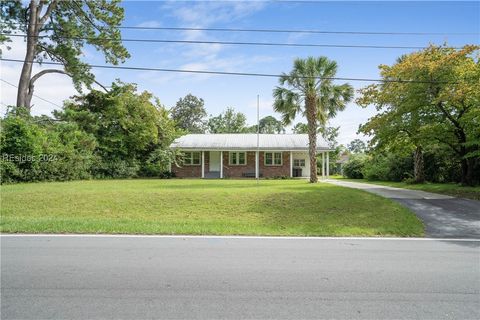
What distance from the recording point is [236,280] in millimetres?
4457

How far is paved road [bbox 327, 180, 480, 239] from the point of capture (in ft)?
26.6

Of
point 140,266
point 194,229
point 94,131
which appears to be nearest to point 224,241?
point 194,229

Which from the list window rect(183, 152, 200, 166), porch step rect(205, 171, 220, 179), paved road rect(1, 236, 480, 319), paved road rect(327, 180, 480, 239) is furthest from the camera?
window rect(183, 152, 200, 166)

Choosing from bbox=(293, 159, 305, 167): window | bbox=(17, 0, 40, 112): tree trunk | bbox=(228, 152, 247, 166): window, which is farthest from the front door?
bbox=(17, 0, 40, 112): tree trunk

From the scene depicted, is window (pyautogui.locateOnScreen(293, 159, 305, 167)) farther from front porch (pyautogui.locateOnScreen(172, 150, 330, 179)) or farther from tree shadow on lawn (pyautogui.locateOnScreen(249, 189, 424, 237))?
tree shadow on lawn (pyautogui.locateOnScreen(249, 189, 424, 237))

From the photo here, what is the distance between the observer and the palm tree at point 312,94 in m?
18.5

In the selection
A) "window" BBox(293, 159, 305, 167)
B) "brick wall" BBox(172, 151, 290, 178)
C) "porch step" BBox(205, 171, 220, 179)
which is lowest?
"porch step" BBox(205, 171, 220, 179)

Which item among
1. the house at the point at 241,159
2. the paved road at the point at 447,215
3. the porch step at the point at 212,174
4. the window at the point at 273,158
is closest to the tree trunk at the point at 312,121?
the paved road at the point at 447,215

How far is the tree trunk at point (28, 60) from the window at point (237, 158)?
54.2ft

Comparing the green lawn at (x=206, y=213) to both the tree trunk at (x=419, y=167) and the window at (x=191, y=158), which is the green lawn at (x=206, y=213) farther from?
the window at (x=191, y=158)

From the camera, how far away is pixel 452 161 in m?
22.3

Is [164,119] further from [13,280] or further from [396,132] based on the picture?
[13,280]

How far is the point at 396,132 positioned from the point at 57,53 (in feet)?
82.8

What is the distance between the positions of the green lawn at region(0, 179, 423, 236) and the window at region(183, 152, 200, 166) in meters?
16.3
